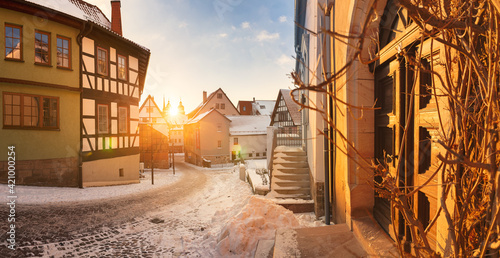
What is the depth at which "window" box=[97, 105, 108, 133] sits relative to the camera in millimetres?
12695

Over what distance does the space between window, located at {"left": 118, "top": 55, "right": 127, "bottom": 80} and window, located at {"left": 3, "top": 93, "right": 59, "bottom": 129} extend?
13.2 ft

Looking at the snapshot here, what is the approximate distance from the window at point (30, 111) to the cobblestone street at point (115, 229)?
13.2ft

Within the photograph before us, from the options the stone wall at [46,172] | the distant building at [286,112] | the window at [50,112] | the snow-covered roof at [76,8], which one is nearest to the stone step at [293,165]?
the distant building at [286,112]

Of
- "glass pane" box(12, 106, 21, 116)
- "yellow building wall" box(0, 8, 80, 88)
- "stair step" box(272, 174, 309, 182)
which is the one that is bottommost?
"stair step" box(272, 174, 309, 182)

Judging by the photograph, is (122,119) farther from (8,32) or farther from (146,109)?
(146,109)

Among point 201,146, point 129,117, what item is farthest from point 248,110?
point 129,117

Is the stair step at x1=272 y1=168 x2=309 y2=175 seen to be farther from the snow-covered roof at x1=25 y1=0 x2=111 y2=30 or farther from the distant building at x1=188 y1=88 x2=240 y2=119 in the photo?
the distant building at x1=188 y1=88 x2=240 y2=119

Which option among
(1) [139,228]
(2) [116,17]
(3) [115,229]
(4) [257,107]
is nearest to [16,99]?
(3) [115,229]

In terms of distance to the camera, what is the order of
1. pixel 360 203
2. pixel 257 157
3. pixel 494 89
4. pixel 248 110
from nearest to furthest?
pixel 494 89 → pixel 360 203 → pixel 257 157 → pixel 248 110

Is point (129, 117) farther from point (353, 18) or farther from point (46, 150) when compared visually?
point (353, 18)

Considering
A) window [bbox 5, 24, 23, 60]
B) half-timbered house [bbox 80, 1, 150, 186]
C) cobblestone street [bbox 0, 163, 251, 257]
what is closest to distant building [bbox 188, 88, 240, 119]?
half-timbered house [bbox 80, 1, 150, 186]

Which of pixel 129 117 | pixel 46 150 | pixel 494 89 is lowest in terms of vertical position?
pixel 46 150

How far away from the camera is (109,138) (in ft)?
43.6

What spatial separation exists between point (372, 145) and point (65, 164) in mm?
12121
